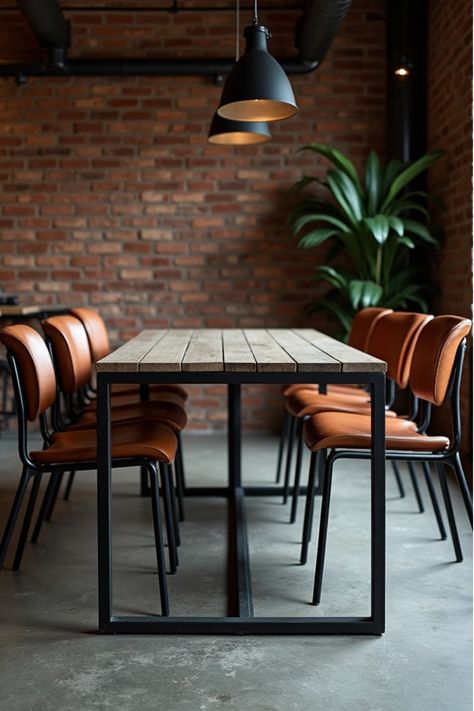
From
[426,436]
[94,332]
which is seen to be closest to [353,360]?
[426,436]

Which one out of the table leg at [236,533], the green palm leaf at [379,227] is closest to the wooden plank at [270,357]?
the table leg at [236,533]

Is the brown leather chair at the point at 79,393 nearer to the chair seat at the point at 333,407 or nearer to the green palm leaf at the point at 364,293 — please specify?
the chair seat at the point at 333,407

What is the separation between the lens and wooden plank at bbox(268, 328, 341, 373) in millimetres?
2693

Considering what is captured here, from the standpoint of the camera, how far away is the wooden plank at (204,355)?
2.70 m

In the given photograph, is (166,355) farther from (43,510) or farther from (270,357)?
(43,510)

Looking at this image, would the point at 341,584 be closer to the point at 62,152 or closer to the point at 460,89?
the point at 460,89

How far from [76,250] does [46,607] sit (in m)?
3.96

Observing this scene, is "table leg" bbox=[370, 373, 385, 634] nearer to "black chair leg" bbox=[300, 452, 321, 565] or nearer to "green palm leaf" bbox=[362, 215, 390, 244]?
"black chair leg" bbox=[300, 452, 321, 565]

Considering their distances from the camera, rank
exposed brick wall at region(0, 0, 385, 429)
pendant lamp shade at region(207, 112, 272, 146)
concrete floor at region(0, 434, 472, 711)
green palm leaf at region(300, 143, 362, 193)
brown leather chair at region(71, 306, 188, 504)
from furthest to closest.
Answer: exposed brick wall at region(0, 0, 385, 429) < green palm leaf at region(300, 143, 362, 193) < pendant lamp shade at region(207, 112, 272, 146) < brown leather chair at region(71, 306, 188, 504) < concrete floor at region(0, 434, 472, 711)

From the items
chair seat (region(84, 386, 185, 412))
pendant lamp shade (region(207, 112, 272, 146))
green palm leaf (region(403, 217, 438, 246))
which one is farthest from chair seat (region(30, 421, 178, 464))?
green palm leaf (region(403, 217, 438, 246))

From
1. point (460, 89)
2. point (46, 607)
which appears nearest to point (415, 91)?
point (460, 89)

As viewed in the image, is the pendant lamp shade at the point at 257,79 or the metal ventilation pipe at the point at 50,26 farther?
the metal ventilation pipe at the point at 50,26

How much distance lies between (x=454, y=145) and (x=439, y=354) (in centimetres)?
268

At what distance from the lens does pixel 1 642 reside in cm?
262
